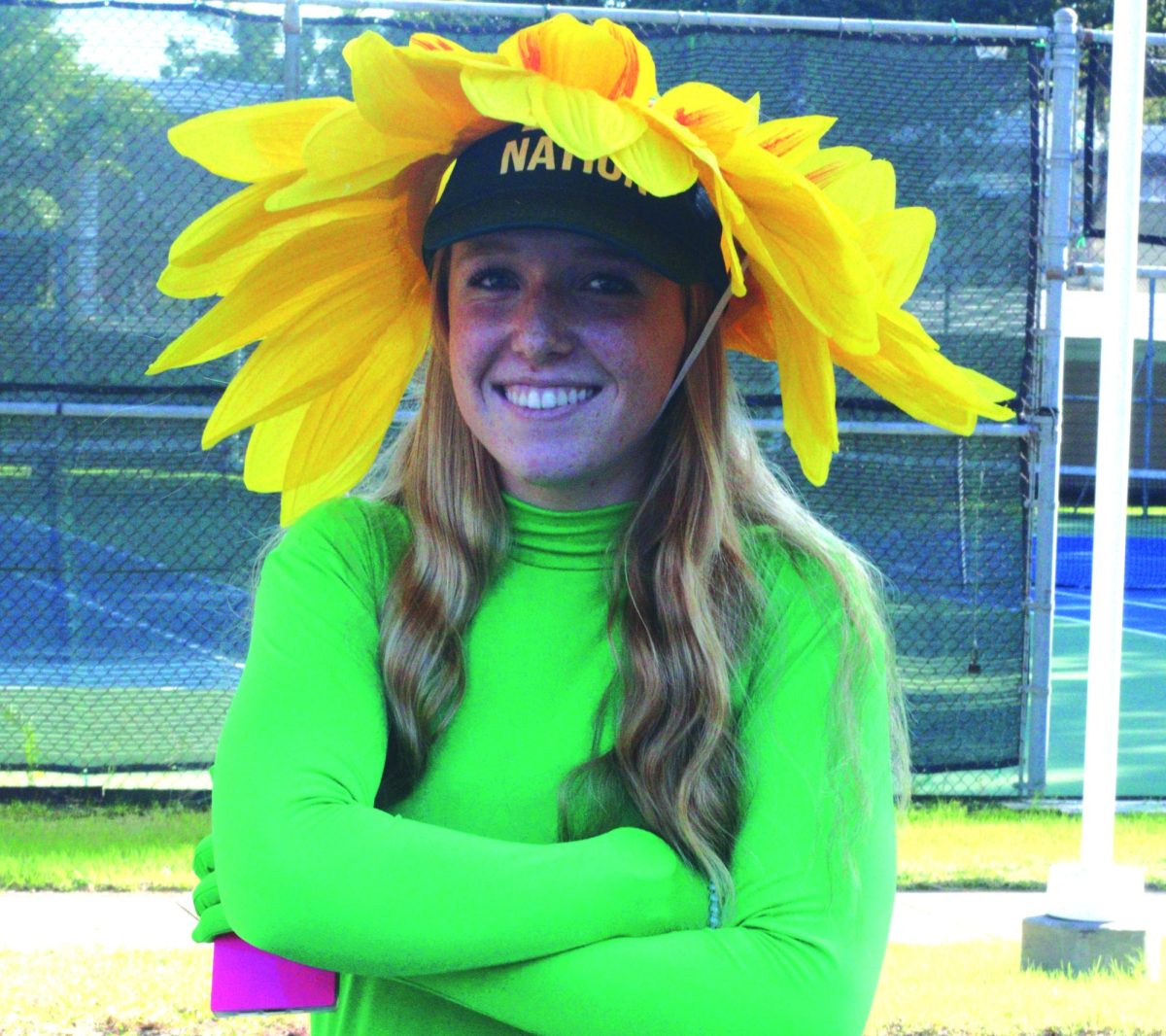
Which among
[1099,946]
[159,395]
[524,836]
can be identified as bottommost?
[1099,946]

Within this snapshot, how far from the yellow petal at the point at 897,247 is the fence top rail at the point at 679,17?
4.26 metres

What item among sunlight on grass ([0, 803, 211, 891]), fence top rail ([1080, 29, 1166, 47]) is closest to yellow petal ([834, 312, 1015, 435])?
sunlight on grass ([0, 803, 211, 891])

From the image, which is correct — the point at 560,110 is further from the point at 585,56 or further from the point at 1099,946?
the point at 1099,946

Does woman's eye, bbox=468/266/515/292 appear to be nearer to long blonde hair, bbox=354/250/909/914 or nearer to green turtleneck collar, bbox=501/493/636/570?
long blonde hair, bbox=354/250/909/914

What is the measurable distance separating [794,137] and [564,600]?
575 millimetres

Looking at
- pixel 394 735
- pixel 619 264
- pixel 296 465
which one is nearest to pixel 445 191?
pixel 619 264

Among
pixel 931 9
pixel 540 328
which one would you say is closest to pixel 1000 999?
pixel 540 328

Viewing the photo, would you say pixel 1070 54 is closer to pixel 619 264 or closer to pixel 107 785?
pixel 107 785

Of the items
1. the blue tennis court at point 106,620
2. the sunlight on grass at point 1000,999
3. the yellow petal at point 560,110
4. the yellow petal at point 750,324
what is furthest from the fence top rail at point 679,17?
the yellow petal at point 560,110

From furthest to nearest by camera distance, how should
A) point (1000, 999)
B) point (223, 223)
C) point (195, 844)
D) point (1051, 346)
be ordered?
point (1051, 346) < point (195, 844) < point (1000, 999) < point (223, 223)

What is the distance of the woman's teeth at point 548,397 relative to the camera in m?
1.77

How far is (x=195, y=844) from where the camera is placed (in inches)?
235

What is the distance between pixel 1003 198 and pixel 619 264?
5.30 metres

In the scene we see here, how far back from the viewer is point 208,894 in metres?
1.85
